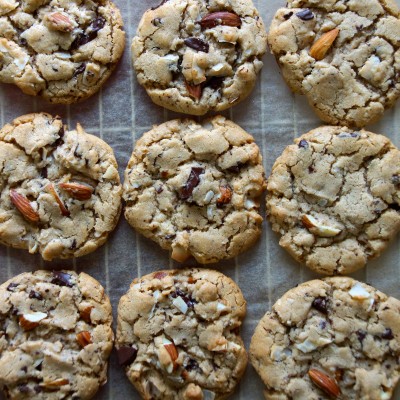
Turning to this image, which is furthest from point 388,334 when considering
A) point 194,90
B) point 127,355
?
point 194,90

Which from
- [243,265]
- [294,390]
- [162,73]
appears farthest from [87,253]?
[294,390]

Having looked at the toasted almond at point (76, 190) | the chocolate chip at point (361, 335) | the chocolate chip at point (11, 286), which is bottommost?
the chocolate chip at point (361, 335)

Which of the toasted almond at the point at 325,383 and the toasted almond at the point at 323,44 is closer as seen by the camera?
the toasted almond at the point at 325,383

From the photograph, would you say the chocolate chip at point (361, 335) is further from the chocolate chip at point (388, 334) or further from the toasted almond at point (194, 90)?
the toasted almond at point (194, 90)

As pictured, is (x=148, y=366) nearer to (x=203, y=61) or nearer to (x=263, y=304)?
(x=263, y=304)

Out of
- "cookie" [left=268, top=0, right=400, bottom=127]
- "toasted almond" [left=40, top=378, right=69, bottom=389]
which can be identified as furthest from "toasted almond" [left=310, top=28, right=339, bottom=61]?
"toasted almond" [left=40, top=378, right=69, bottom=389]

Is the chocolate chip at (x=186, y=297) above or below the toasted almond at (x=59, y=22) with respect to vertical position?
below

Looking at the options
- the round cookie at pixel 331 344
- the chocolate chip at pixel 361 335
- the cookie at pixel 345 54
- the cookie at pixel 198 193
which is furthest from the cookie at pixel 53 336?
the cookie at pixel 345 54

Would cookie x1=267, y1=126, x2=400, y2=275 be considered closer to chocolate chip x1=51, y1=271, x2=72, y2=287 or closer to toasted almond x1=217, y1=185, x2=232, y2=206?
toasted almond x1=217, y1=185, x2=232, y2=206
